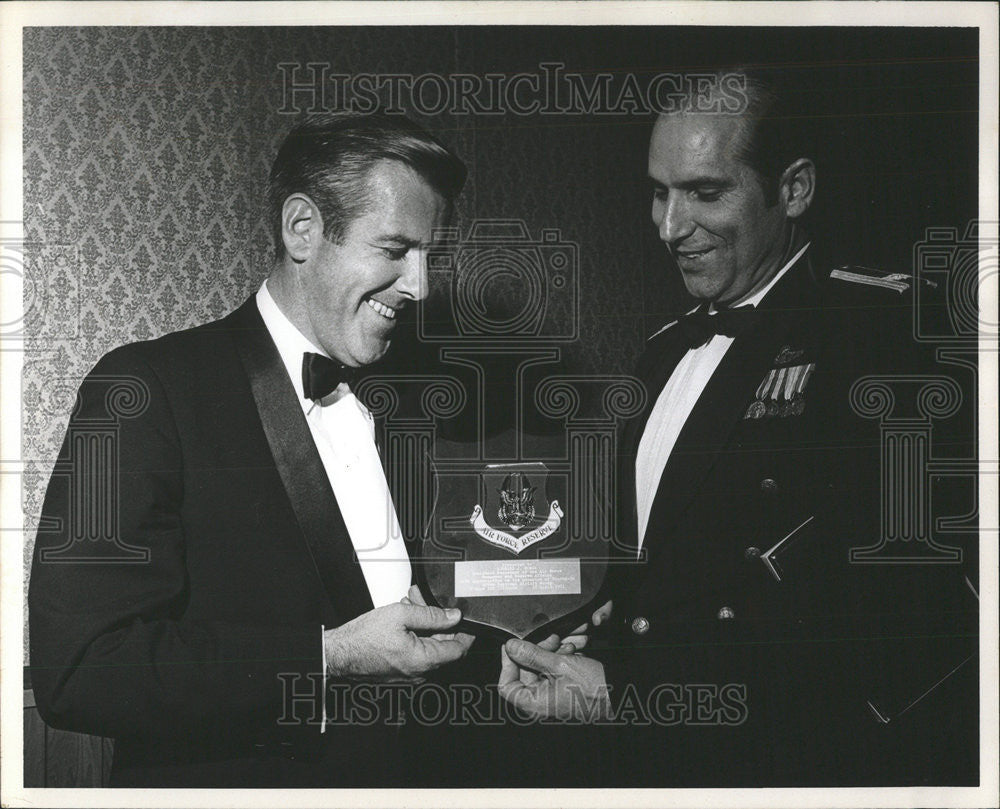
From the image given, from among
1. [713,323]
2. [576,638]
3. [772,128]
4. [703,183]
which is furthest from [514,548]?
[772,128]

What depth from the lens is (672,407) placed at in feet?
10.0

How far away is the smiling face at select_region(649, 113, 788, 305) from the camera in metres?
3.02

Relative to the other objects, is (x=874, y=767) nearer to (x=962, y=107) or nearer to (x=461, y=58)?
(x=962, y=107)

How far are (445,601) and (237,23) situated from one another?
6.12 feet

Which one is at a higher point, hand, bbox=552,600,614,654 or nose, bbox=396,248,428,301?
nose, bbox=396,248,428,301

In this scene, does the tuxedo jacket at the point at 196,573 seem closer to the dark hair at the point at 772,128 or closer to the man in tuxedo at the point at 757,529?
the man in tuxedo at the point at 757,529

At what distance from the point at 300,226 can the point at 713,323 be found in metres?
1.27

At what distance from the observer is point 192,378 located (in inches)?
118

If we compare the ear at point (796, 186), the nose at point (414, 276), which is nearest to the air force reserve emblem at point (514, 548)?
the nose at point (414, 276)

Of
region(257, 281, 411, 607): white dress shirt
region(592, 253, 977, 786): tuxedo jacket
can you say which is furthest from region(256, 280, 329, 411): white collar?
region(592, 253, 977, 786): tuxedo jacket

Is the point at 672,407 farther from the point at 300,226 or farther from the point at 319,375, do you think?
the point at 300,226

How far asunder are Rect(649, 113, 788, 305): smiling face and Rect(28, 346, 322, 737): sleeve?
158 cm

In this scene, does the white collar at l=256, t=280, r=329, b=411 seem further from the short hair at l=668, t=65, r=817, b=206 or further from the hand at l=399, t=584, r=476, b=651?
the short hair at l=668, t=65, r=817, b=206

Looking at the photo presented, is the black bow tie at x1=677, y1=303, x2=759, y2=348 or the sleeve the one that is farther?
the black bow tie at x1=677, y1=303, x2=759, y2=348
